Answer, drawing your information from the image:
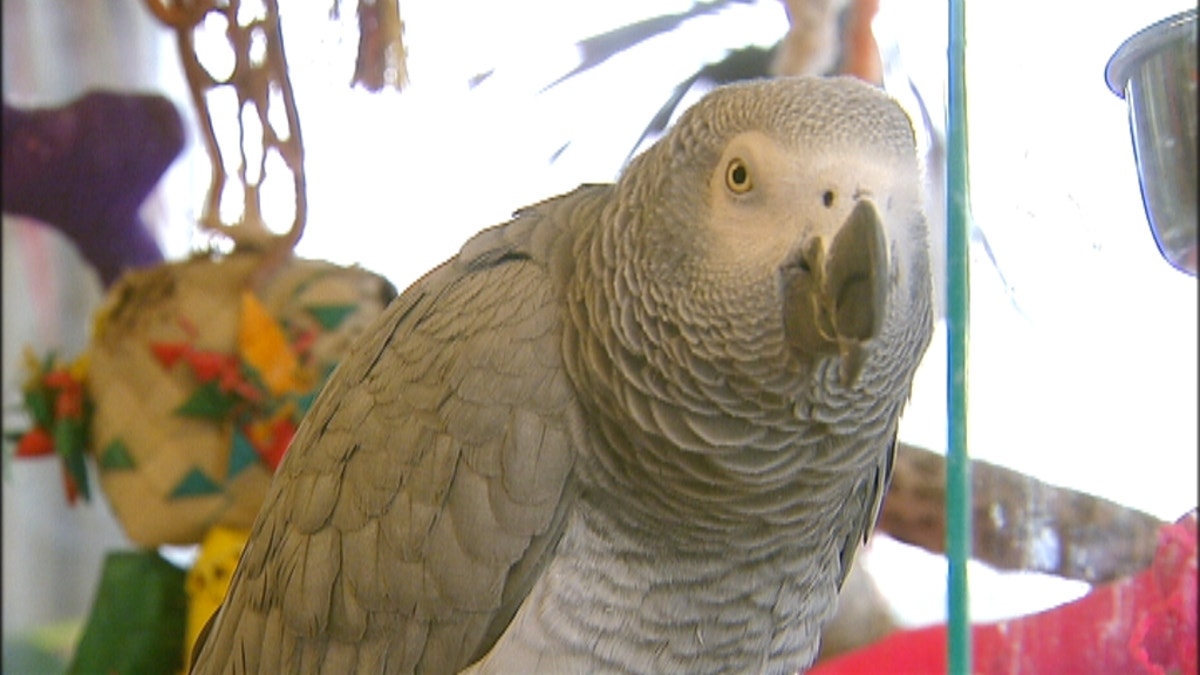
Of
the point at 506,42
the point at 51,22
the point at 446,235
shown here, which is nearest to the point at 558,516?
the point at 446,235

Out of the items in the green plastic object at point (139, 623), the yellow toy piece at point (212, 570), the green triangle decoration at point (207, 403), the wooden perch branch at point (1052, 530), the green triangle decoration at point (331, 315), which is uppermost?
the green triangle decoration at point (331, 315)

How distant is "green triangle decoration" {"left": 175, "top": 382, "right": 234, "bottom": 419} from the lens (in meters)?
1.59

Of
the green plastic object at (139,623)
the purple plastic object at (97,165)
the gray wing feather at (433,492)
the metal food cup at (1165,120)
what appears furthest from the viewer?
the purple plastic object at (97,165)

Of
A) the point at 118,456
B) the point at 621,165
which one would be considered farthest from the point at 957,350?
the point at 118,456

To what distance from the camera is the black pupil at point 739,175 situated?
760 millimetres

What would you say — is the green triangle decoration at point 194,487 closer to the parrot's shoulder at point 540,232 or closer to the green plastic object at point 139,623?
the green plastic object at point 139,623

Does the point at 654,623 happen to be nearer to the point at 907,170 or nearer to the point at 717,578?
the point at 717,578

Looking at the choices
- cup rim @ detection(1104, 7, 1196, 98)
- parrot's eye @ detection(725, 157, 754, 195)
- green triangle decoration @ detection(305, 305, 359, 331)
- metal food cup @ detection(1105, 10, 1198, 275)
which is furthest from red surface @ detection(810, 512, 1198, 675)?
green triangle decoration @ detection(305, 305, 359, 331)

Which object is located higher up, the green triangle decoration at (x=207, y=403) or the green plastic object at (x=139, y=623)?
the green triangle decoration at (x=207, y=403)

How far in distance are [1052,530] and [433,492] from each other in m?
0.53

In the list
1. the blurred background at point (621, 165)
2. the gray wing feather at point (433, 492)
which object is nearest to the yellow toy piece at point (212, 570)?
the blurred background at point (621, 165)

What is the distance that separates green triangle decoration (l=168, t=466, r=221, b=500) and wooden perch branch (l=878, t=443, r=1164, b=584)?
138 centimetres

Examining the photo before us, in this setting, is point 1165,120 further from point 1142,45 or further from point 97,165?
point 97,165

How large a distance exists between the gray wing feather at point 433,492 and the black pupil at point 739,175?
21 centimetres
